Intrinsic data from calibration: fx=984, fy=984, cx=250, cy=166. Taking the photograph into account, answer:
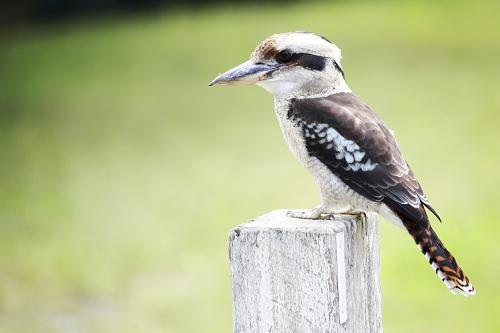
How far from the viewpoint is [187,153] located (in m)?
8.41

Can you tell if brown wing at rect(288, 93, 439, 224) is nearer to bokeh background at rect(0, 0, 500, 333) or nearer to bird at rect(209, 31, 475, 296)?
bird at rect(209, 31, 475, 296)

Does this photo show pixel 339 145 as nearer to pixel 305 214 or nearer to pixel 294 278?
pixel 305 214

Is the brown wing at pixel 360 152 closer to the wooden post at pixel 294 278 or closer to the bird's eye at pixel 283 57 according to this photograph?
the bird's eye at pixel 283 57

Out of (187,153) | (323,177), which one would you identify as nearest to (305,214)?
(323,177)

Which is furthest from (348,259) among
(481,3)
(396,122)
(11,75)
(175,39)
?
(481,3)

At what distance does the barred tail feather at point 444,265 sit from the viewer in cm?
261

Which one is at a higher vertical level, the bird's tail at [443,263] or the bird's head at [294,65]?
the bird's head at [294,65]

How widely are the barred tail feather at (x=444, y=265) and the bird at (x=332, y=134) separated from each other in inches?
0.8

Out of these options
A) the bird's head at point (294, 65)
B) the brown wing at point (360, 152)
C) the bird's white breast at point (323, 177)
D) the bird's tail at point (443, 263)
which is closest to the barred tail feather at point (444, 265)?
the bird's tail at point (443, 263)

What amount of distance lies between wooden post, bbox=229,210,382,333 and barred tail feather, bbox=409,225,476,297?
0.97ft

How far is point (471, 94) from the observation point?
966 cm

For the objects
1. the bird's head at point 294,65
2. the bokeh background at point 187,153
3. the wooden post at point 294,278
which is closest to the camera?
the wooden post at point 294,278

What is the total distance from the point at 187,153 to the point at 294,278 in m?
6.10

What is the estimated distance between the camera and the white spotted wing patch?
286cm
